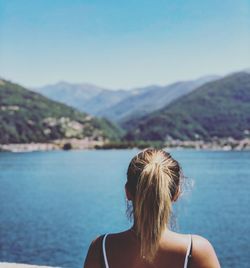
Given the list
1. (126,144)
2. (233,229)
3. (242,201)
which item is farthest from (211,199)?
(126,144)

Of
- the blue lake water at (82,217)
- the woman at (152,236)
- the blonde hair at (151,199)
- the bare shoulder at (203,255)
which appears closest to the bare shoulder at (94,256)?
the woman at (152,236)

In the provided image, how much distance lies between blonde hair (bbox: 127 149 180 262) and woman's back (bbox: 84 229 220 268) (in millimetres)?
37

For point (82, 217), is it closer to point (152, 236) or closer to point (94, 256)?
point (94, 256)

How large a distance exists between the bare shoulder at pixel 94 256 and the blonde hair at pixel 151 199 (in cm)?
18

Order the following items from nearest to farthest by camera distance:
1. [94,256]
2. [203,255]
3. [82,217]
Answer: [203,255] → [94,256] → [82,217]

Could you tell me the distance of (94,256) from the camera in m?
2.31

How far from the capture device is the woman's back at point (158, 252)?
7.11 ft

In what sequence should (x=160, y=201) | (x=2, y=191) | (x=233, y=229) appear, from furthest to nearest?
1. (x=2, y=191)
2. (x=233, y=229)
3. (x=160, y=201)

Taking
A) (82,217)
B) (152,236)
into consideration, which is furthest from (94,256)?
(82,217)

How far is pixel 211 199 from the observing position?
5488cm

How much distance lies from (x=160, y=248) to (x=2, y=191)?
213 feet

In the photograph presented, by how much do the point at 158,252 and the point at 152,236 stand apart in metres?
0.08

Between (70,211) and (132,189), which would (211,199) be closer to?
(70,211)

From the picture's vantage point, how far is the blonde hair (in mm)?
2236
